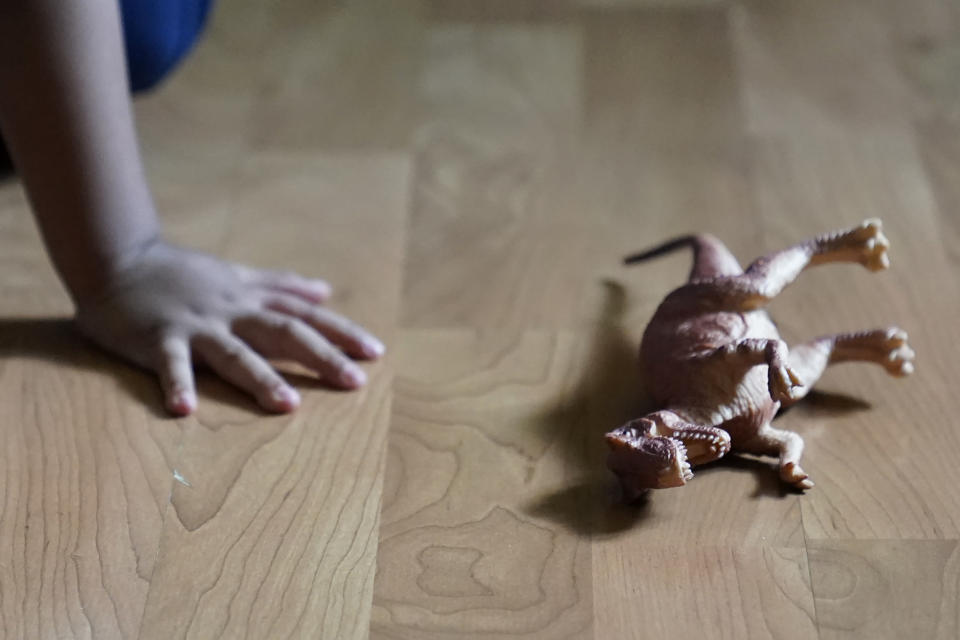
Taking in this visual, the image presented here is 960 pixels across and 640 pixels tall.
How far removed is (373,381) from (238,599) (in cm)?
22

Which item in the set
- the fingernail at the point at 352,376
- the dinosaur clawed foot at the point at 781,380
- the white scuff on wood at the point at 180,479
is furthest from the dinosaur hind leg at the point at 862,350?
the white scuff on wood at the point at 180,479

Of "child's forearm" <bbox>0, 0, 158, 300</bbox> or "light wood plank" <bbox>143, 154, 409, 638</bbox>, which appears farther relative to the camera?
"child's forearm" <bbox>0, 0, 158, 300</bbox>

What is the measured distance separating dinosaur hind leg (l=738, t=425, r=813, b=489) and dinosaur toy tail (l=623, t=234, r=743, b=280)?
12 cm

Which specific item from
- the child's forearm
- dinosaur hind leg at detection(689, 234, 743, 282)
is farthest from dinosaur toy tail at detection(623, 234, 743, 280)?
the child's forearm

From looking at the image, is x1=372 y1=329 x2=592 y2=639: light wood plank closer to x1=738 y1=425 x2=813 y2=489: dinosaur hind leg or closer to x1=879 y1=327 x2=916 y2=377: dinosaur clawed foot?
x1=738 y1=425 x2=813 y2=489: dinosaur hind leg

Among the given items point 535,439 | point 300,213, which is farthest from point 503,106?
point 535,439

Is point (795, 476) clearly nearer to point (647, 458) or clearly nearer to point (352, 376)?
point (647, 458)

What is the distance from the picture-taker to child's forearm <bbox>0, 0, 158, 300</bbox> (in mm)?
812

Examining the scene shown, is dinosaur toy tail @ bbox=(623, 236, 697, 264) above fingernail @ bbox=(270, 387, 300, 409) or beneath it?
above

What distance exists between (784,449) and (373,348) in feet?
1.06

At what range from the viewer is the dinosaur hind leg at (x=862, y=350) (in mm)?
790

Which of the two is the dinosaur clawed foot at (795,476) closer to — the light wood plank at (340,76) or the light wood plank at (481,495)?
the light wood plank at (481,495)

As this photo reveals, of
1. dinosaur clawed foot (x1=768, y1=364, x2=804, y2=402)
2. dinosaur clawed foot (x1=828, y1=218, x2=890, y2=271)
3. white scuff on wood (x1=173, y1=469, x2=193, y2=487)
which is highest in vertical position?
dinosaur clawed foot (x1=828, y1=218, x2=890, y2=271)

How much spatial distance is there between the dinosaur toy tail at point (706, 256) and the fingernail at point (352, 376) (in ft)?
0.85
